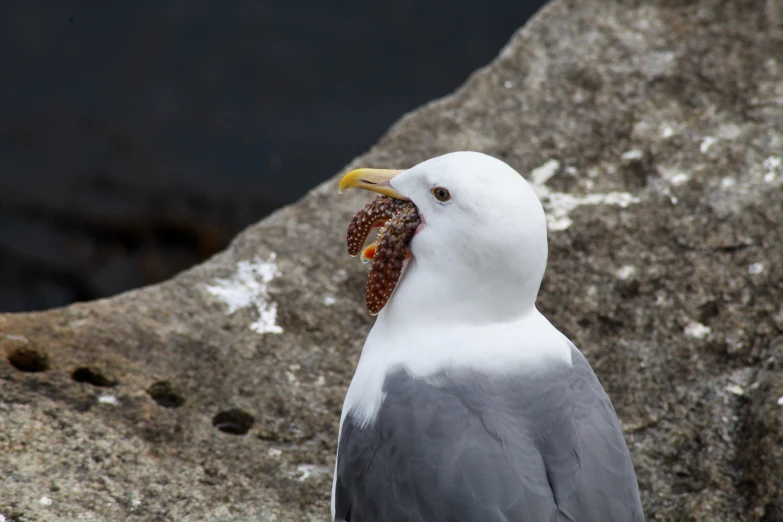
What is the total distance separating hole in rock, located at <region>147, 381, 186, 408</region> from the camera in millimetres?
3545

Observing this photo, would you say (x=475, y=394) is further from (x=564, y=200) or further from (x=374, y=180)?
(x=564, y=200)

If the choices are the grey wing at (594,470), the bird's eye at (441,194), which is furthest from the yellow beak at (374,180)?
the grey wing at (594,470)

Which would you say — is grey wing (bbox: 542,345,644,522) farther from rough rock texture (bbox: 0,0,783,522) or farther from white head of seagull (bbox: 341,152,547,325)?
rough rock texture (bbox: 0,0,783,522)

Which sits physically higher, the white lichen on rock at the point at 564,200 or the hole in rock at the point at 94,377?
the white lichen on rock at the point at 564,200

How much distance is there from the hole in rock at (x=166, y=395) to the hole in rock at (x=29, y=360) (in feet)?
1.28

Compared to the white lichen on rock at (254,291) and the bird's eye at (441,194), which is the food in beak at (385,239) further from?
the white lichen on rock at (254,291)

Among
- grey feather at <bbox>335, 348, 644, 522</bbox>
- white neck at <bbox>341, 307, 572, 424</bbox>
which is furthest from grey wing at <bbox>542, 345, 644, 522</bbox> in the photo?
white neck at <bbox>341, 307, 572, 424</bbox>

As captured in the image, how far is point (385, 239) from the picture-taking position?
2.89 metres

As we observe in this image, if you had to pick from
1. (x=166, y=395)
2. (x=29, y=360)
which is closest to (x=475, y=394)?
(x=166, y=395)

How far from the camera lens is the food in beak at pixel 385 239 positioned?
2.88 metres

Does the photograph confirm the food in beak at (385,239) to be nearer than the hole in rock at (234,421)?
Yes

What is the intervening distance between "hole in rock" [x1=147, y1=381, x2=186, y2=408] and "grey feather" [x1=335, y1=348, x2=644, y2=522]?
3.23 feet

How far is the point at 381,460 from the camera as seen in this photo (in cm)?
268

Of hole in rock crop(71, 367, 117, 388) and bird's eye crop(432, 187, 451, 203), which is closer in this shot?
bird's eye crop(432, 187, 451, 203)
